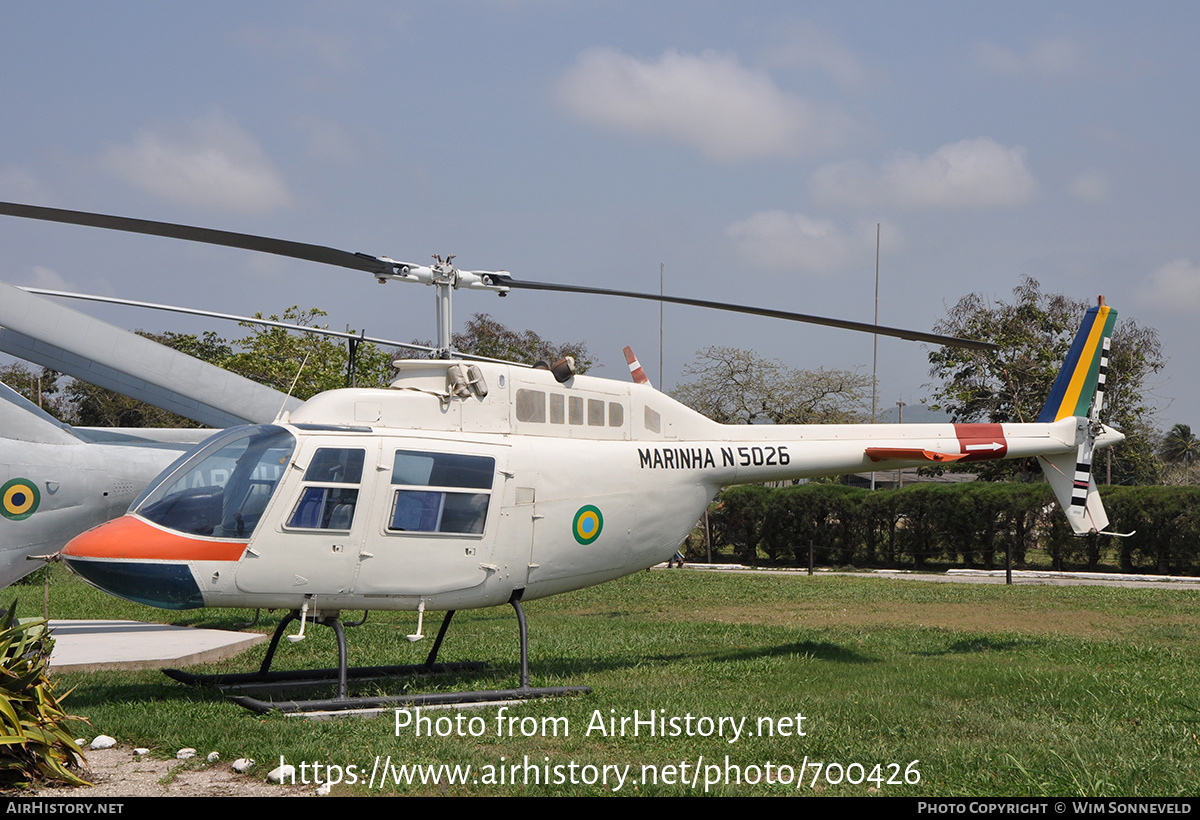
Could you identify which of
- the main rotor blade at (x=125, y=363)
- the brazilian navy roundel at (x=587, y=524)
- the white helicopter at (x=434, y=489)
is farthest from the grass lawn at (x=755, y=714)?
the main rotor blade at (x=125, y=363)

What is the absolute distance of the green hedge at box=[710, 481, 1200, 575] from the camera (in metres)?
26.9

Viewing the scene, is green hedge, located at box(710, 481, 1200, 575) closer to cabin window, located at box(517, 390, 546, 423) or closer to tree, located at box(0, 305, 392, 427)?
tree, located at box(0, 305, 392, 427)

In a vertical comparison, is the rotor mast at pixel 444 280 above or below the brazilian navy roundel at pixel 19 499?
above

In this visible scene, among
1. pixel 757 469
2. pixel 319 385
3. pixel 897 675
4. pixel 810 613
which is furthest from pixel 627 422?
pixel 319 385

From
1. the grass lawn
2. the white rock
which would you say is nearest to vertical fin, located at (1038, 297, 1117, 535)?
the grass lawn

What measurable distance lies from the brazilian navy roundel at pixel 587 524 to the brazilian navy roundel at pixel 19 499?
281 inches

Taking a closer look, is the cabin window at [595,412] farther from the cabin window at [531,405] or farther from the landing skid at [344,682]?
the landing skid at [344,682]

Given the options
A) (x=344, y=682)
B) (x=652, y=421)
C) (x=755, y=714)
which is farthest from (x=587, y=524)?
(x=344, y=682)

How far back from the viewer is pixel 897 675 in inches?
385

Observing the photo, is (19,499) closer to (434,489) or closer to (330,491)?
(330,491)

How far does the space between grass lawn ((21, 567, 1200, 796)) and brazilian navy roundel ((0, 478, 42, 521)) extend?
3171mm

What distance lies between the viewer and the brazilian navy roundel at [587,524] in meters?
9.23
